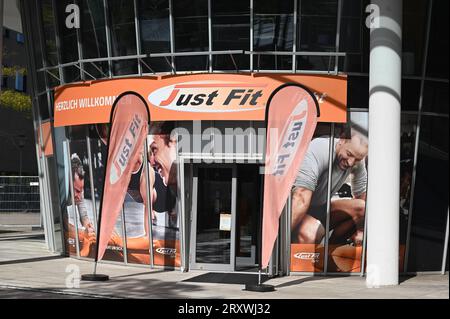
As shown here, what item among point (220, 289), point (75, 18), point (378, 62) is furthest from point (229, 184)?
→ point (75, 18)

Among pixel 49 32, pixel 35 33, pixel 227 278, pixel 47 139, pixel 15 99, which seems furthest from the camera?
pixel 15 99

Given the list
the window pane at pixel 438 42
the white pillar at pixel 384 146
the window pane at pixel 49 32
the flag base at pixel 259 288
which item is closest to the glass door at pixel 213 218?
the flag base at pixel 259 288

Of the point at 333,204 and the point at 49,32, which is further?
the point at 49,32

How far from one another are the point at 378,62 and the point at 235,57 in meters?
3.56

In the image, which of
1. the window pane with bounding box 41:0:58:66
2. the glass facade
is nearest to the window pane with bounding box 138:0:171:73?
the glass facade

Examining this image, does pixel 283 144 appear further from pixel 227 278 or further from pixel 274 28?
pixel 274 28

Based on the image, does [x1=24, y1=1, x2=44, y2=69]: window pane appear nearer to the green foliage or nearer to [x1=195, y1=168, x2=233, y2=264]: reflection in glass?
[x1=195, y1=168, x2=233, y2=264]: reflection in glass

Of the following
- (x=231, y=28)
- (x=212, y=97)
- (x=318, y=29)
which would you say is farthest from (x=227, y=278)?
(x=318, y=29)

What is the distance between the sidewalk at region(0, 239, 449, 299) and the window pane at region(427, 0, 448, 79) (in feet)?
15.8

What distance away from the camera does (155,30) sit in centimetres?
1772

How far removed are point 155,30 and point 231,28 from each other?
1898 mm

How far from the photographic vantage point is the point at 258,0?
17.0 m

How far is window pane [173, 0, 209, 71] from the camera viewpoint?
56.7 feet

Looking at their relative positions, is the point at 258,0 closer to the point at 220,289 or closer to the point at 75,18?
the point at 75,18
